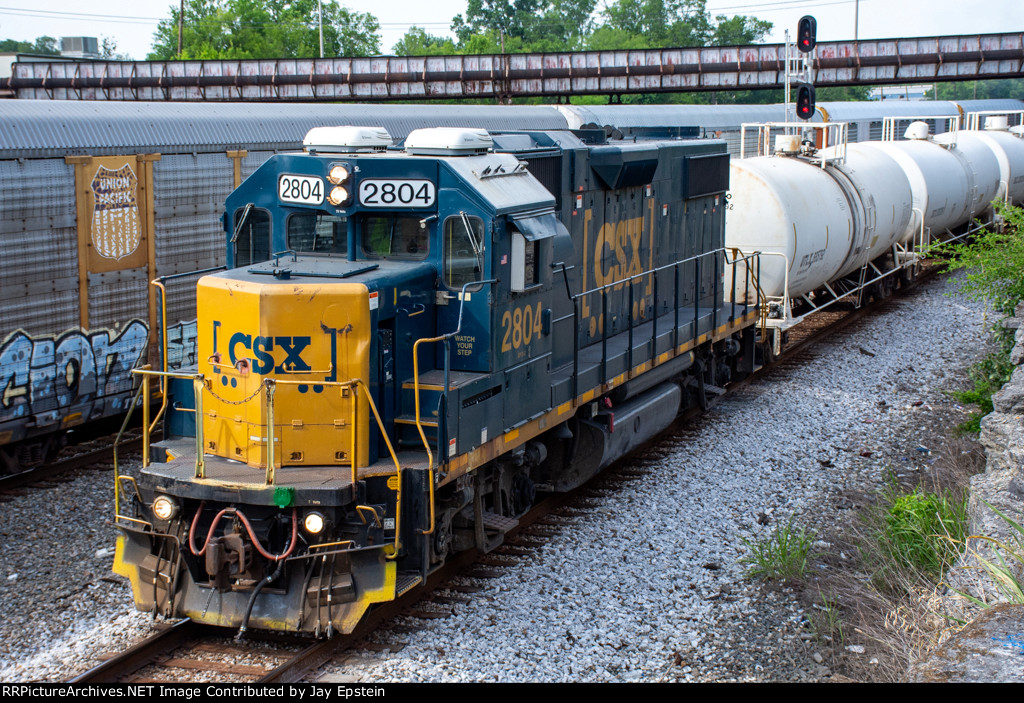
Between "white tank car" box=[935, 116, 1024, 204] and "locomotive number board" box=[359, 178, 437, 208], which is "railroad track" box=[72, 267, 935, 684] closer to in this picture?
"locomotive number board" box=[359, 178, 437, 208]

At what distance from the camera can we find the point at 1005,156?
1024 inches

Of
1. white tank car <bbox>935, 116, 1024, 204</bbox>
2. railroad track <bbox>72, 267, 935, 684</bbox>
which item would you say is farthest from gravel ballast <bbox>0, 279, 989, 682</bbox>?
white tank car <bbox>935, 116, 1024, 204</bbox>

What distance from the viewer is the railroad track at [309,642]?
Answer: 6539 mm

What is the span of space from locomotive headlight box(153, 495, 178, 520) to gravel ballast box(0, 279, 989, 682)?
1.00 meters

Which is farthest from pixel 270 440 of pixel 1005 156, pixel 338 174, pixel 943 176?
pixel 1005 156

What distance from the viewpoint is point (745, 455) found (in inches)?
453

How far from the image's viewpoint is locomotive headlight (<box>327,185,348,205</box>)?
7496 millimetres

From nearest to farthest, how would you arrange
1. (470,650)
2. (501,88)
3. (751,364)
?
(470,650) < (751,364) < (501,88)

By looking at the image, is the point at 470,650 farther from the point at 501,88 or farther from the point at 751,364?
the point at 501,88

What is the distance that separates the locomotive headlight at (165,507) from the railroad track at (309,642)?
0.83 metres

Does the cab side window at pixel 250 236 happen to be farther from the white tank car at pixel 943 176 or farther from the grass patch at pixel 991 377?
the white tank car at pixel 943 176
